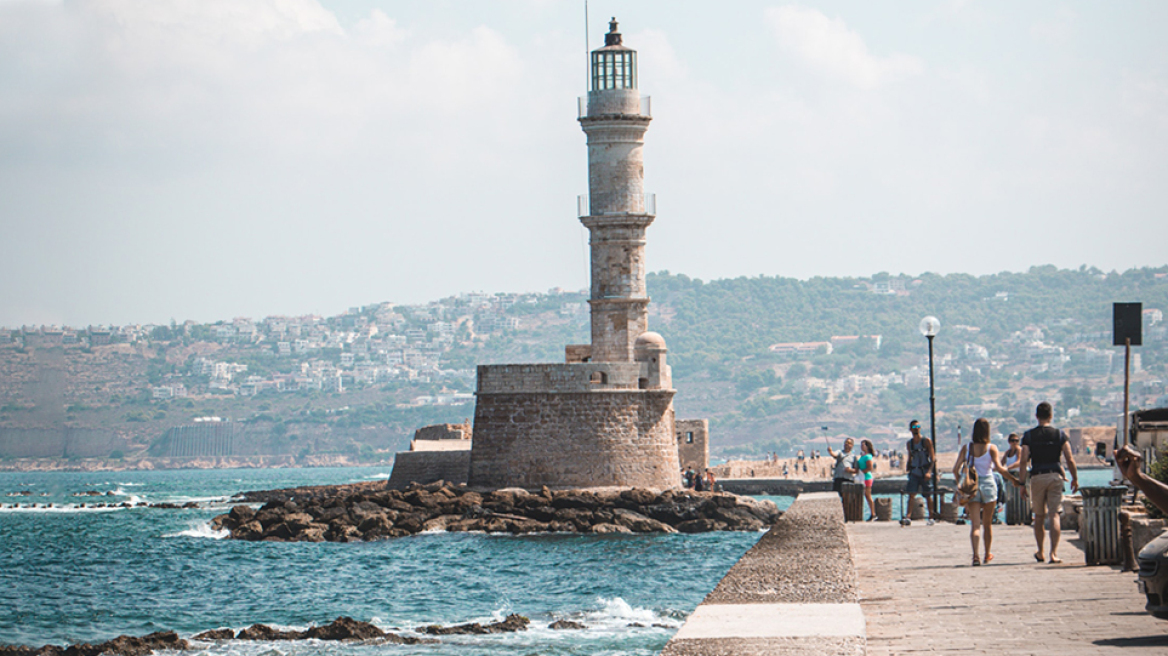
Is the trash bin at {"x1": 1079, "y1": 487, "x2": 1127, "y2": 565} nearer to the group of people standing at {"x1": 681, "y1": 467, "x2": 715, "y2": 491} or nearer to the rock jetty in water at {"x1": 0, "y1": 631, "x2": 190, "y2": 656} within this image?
the rock jetty in water at {"x1": 0, "y1": 631, "x2": 190, "y2": 656}

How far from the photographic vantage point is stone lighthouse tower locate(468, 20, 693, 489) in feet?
110

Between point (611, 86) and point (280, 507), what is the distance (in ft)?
46.3

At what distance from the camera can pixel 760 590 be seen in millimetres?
9258

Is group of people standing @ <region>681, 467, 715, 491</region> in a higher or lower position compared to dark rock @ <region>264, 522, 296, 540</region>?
higher

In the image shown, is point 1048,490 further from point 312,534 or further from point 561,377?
point 312,534

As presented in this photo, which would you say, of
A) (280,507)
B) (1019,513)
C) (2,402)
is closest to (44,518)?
(280,507)

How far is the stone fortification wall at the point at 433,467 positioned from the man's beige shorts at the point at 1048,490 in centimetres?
2808

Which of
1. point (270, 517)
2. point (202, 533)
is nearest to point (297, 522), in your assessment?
point (270, 517)

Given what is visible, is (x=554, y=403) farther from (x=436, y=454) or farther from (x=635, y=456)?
(x=436, y=454)

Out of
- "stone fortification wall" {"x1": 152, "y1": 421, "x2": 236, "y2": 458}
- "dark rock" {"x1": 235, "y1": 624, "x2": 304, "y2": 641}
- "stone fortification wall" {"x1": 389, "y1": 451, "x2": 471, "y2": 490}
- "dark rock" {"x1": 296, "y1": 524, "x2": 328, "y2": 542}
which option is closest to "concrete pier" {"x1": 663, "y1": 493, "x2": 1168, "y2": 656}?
"dark rock" {"x1": 235, "y1": 624, "x2": 304, "y2": 641}

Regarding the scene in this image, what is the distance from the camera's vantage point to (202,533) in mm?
37562

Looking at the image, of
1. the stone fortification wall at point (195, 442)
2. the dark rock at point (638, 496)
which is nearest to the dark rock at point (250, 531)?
the dark rock at point (638, 496)

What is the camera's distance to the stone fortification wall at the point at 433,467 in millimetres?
38719

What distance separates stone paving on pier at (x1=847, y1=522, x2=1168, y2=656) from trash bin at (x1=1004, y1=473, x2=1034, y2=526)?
2.56 metres
